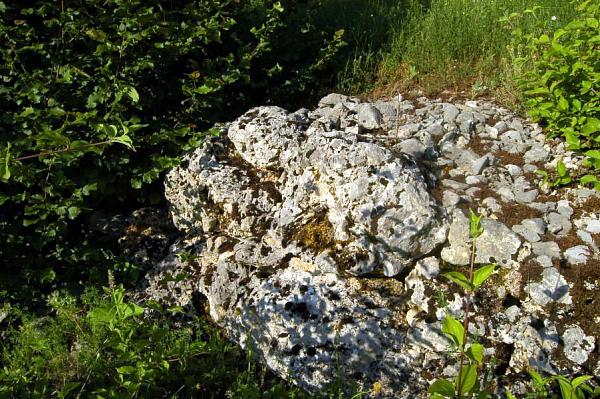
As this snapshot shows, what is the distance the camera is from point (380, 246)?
362 cm

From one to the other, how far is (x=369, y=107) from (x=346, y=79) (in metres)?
0.73

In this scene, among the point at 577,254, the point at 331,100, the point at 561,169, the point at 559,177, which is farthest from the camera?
the point at 331,100

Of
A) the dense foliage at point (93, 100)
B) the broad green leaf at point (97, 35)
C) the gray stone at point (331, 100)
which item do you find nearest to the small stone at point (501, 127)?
the gray stone at point (331, 100)

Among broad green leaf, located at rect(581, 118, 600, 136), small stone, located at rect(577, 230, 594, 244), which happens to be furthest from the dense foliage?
small stone, located at rect(577, 230, 594, 244)

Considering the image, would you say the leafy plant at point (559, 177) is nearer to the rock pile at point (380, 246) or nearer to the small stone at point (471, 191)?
the rock pile at point (380, 246)

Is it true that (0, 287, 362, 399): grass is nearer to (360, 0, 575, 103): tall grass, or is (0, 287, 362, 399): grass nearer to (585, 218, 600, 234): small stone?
(585, 218, 600, 234): small stone

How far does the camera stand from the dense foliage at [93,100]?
3904 millimetres

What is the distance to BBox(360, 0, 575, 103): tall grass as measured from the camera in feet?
16.6

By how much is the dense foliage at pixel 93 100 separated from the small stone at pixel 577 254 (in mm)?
2696

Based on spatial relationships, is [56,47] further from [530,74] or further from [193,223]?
[530,74]

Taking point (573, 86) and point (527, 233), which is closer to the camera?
point (527, 233)

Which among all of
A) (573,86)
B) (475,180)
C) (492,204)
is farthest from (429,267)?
(573,86)

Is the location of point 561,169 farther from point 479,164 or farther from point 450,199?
point 450,199

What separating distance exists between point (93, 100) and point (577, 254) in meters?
3.46
